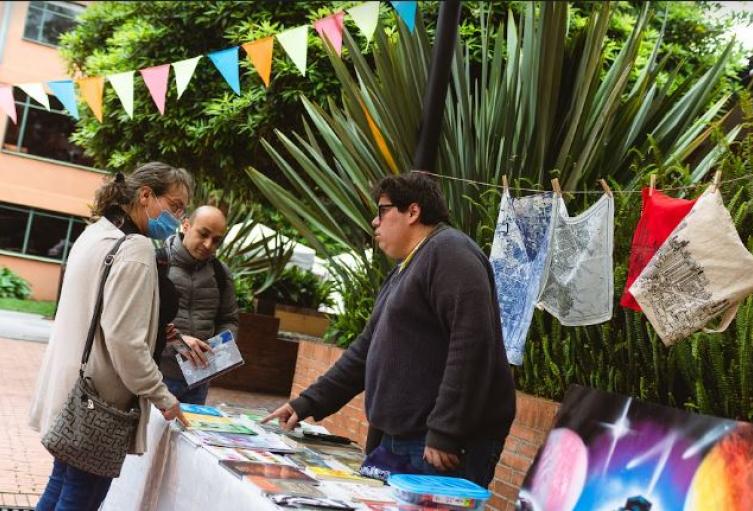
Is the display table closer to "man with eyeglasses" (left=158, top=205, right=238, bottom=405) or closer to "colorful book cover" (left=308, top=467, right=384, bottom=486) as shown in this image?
"colorful book cover" (left=308, top=467, right=384, bottom=486)

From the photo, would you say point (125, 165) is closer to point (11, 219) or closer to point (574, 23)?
point (574, 23)

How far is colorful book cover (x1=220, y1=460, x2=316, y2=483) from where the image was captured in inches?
112

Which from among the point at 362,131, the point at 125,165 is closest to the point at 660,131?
the point at 362,131

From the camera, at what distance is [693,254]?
3303mm

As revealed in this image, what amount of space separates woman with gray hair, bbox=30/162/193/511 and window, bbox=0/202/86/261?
23.3m

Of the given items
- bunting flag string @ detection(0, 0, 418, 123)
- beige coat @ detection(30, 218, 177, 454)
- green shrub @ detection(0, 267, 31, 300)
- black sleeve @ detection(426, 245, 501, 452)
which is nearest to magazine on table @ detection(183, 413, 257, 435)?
beige coat @ detection(30, 218, 177, 454)

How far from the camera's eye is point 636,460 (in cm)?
283

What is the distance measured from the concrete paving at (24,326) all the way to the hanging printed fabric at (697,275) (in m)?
13.4

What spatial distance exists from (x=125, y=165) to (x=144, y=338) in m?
9.90

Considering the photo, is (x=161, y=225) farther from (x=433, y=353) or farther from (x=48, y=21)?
(x=48, y=21)

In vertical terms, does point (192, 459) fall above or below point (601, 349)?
below

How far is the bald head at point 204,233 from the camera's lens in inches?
204

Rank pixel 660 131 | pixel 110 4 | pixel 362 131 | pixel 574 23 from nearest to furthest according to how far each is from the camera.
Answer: pixel 660 131
pixel 362 131
pixel 574 23
pixel 110 4

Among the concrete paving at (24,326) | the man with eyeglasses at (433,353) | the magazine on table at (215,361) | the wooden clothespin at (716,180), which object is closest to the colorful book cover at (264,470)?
the man with eyeglasses at (433,353)
